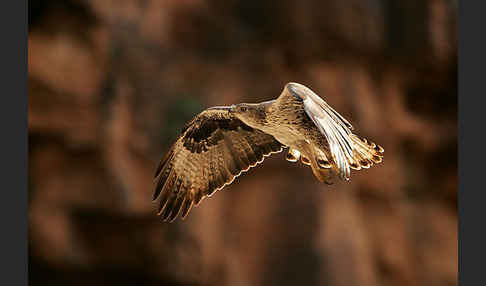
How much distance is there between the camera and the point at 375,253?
121 inches

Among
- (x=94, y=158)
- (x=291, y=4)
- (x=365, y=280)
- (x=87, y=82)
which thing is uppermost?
(x=291, y=4)

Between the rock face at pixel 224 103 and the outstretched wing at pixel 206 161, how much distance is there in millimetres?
671

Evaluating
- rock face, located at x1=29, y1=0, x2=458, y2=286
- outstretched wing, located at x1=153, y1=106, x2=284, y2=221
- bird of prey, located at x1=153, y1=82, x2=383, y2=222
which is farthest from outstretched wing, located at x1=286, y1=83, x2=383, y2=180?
rock face, located at x1=29, y1=0, x2=458, y2=286

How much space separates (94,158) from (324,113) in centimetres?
150

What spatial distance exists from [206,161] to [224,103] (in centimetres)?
80

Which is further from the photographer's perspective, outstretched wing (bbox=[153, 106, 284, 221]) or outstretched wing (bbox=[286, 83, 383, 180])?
outstretched wing (bbox=[153, 106, 284, 221])

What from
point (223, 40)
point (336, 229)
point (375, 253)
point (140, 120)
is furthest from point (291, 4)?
point (375, 253)

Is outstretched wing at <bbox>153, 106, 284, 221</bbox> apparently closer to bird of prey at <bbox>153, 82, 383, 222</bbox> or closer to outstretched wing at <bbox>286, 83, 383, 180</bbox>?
bird of prey at <bbox>153, 82, 383, 222</bbox>

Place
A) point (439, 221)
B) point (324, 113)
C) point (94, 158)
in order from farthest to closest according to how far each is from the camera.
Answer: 1. point (439, 221)
2. point (94, 158)
3. point (324, 113)

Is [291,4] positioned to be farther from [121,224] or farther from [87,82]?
[121,224]

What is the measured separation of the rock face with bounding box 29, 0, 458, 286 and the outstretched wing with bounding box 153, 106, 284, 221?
671 mm

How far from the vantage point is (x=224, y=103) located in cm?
285

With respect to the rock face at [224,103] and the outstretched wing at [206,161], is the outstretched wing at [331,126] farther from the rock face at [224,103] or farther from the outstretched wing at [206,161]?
the rock face at [224,103]

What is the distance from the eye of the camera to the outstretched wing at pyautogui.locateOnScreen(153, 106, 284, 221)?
2082 millimetres
